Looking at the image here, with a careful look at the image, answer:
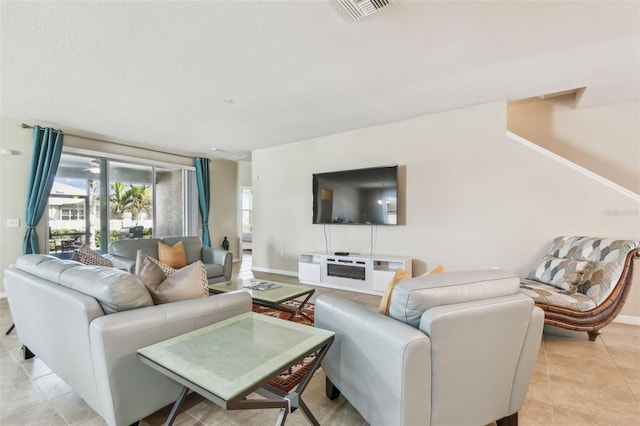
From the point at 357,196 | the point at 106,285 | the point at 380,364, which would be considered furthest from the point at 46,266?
the point at 357,196

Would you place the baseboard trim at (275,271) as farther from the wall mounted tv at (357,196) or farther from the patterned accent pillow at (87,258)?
the patterned accent pillow at (87,258)

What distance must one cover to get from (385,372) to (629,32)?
322 centimetres

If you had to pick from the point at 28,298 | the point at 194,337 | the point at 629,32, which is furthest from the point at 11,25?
the point at 629,32

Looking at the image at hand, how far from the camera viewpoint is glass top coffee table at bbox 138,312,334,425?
3.67 ft

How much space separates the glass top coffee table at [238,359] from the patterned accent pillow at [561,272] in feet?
8.70

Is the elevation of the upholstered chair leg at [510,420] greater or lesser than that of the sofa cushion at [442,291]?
lesser

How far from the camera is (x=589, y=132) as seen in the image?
152 inches

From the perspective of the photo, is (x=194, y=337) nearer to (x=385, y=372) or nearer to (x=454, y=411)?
(x=385, y=372)

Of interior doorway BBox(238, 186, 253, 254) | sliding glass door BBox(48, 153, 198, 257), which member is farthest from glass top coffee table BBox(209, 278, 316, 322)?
interior doorway BBox(238, 186, 253, 254)

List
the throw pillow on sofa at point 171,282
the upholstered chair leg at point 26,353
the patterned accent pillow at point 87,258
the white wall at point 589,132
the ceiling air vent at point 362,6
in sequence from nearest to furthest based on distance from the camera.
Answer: the throw pillow on sofa at point 171,282, the ceiling air vent at point 362,6, the upholstered chair leg at point 26,353, the patterned accent pillow at point 87,258, the white wall at point 589,132

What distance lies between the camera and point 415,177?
4.36 metres

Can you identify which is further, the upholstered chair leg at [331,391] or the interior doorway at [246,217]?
the interior doorway at [246,217]

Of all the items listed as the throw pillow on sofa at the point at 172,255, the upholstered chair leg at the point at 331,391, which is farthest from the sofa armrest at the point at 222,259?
the upholstered chair leg at the point at 331,391

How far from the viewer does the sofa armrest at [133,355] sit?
4.54ft
